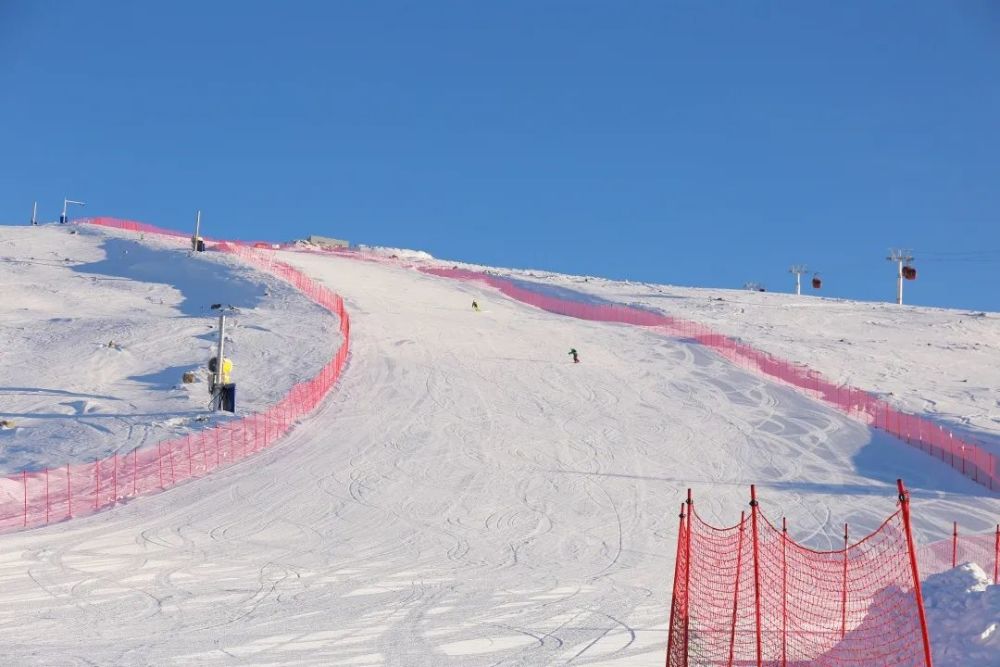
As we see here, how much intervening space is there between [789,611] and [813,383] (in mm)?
23911

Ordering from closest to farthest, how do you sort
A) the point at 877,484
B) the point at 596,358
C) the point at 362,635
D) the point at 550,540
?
1. the point at 362,635
2. the point at 550,540
3. the point at 877,484
4. the point at 596,358

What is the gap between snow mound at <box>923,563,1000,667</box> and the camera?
7.47 meters

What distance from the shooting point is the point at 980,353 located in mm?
46906

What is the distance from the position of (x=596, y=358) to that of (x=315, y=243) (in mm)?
38858

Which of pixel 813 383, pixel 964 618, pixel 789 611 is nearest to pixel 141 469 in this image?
pixel 789 611

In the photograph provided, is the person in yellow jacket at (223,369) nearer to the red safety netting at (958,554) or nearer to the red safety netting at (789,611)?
the red safety netting at (789,611)

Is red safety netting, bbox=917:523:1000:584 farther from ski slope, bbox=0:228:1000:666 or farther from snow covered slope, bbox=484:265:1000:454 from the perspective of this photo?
snow covered slope, bbox=484:265:1000:454

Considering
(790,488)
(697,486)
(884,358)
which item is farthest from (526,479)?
(884,358)

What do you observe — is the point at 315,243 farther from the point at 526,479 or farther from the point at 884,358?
the point at 526,479

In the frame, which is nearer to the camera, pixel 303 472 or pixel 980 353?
pixel 303 472

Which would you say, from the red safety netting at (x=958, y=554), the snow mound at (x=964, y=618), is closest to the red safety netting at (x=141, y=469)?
the red safety netting at (x=958, y=554)

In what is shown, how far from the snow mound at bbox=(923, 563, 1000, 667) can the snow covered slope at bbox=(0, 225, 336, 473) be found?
18880mm

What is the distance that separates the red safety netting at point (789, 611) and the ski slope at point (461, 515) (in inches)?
28.1

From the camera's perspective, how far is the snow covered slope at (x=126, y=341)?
988 inches
